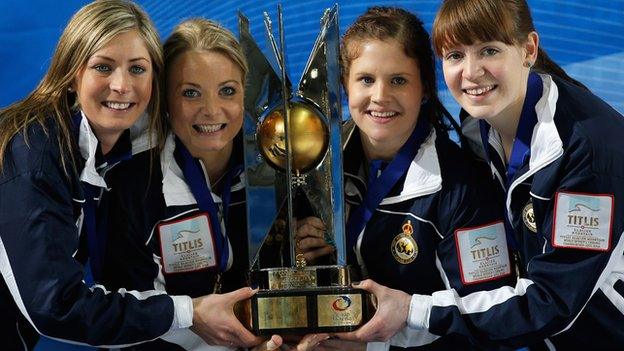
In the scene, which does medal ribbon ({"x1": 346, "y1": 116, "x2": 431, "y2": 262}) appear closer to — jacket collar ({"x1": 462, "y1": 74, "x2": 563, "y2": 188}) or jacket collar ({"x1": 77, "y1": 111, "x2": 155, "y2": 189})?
jacket collar ({"x1": 462, "y1": 74, "x2": 563, "y2": 188})

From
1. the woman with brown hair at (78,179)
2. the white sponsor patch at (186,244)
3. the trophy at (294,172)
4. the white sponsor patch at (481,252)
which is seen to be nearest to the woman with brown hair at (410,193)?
the white sponsor patch at (481,252)

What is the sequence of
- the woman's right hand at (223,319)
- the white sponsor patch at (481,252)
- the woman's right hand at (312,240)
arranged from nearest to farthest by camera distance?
the woman's right hand at (223,319) → the white sponsor patch at (481,252) → the woman's right hand at (312,240)

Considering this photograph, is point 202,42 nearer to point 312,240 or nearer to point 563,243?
point 312,240

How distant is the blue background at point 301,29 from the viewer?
10.3ft

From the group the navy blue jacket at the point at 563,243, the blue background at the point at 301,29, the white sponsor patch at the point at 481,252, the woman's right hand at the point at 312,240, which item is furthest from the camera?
the blue background at the point at 301,29

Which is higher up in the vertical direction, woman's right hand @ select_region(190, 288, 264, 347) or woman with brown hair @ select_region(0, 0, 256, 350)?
woman with brown hair @ select_region(0, 0, 256, 350)

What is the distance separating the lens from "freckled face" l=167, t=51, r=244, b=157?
8.78ft

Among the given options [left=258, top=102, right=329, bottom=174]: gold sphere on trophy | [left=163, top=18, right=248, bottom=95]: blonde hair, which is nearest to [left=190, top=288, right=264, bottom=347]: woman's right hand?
[left=258, top=102, right=329, bottom=174]: gold sphere on trophy

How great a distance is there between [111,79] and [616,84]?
4.86 feet

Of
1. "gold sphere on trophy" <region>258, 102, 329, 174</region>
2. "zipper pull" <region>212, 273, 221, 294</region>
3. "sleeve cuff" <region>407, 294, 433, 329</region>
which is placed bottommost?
"sleeve cuff" <region>407, 294, 433, 329</region>

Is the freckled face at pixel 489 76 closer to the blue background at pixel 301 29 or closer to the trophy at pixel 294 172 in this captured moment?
the trophy at pixel 294 172

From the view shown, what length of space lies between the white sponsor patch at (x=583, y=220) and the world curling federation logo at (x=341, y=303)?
1.61 ft

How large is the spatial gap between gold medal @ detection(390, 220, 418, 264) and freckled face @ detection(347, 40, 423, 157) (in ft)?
0.78

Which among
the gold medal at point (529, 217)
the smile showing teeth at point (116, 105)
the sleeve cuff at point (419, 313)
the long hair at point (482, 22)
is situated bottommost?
the sleeve cuff at point (419, 313)
